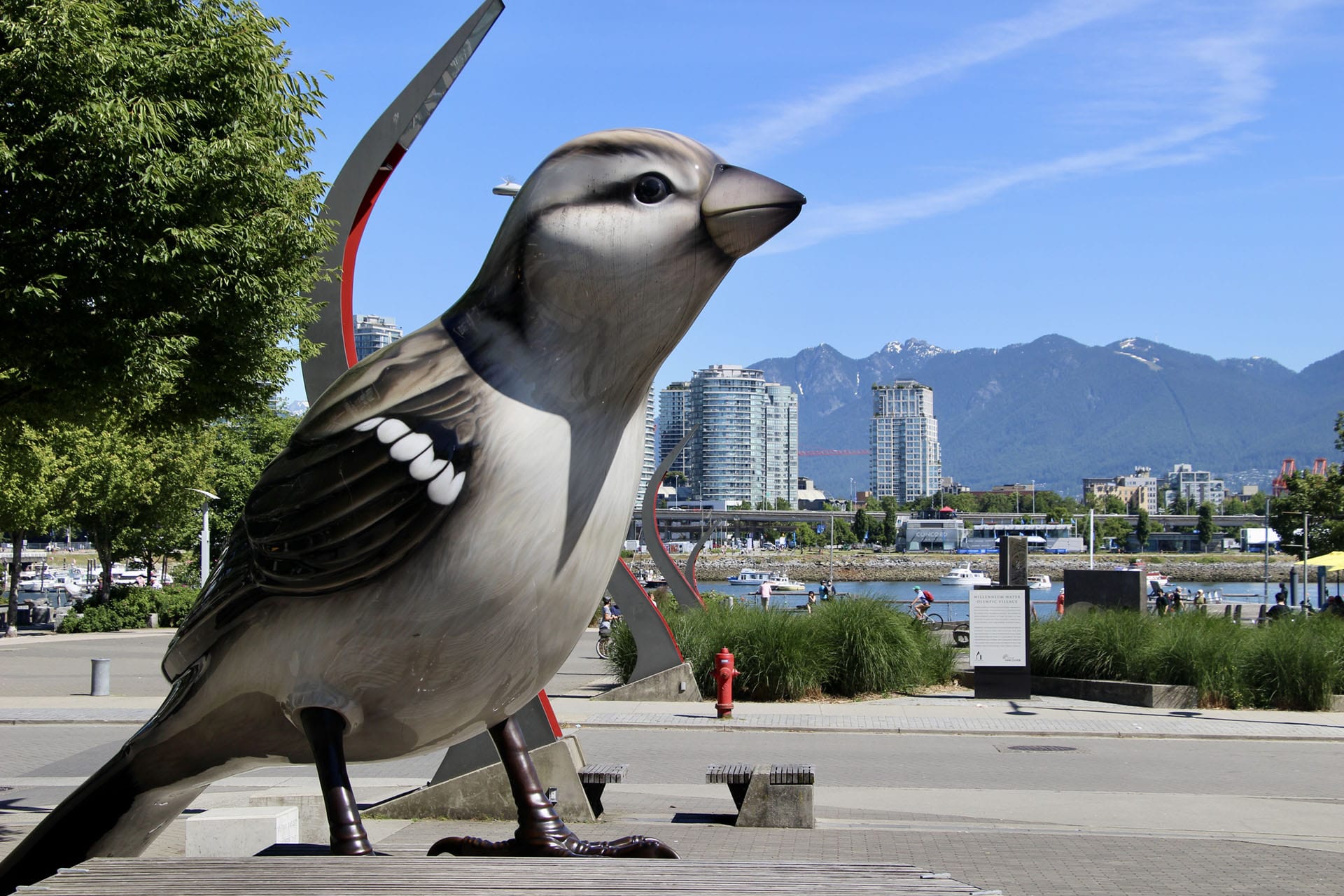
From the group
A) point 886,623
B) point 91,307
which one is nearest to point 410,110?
point 91,307

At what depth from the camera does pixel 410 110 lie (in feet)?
24.5

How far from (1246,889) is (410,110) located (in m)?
7.01

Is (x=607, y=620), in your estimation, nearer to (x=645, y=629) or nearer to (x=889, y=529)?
(x=645, y=629)

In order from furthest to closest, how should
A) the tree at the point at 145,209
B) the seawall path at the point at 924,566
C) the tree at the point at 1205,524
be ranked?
1. the tree at the point at 1205,524
2. the seawall path at the point at 924,566
3. the tree at the point at 145,209

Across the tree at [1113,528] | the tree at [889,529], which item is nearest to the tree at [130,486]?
the tree at [889,529]

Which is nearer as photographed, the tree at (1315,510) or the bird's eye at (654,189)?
the bird's eye at (654,189)

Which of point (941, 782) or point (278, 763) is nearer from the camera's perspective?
point (278, 763)

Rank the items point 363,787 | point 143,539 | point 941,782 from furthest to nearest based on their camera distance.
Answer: point 143,539 < point 941,782 < point 363,787

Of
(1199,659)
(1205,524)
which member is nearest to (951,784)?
(1199,659)

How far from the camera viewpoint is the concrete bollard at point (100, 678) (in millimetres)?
17656

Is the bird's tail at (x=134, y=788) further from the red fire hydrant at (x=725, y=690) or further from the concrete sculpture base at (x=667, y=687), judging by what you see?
the concrete sculpture base at (x=667, y=687)

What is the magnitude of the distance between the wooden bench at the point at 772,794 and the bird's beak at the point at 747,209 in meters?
6.59

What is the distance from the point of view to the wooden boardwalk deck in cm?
273

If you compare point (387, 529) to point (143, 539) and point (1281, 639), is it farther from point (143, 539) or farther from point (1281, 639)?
point (143, 539)
